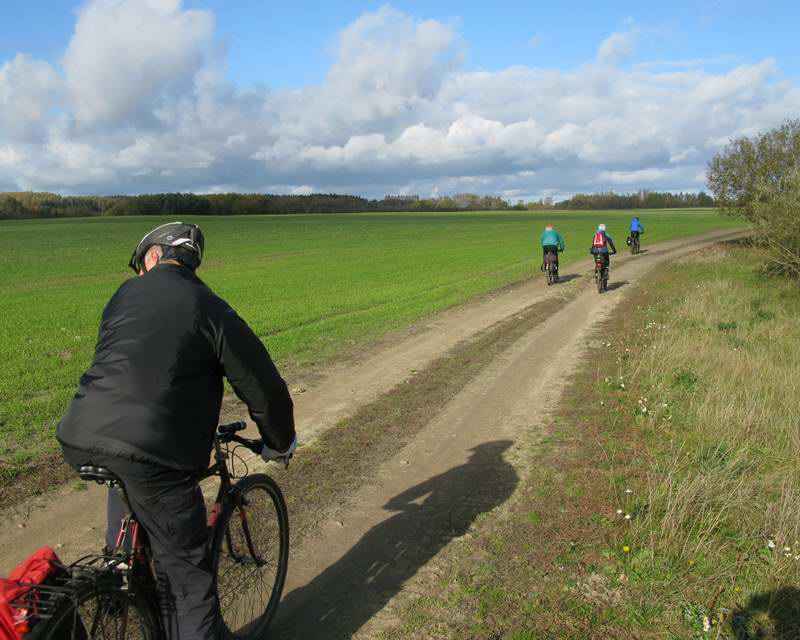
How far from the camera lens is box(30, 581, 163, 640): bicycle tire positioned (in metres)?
2.18

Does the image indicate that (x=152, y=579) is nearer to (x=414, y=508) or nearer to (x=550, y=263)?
(x=414, y=508)

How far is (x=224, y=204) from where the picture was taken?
380 ft

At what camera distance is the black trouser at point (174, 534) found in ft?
8.30

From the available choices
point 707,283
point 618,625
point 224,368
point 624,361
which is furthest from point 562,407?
point 707,283

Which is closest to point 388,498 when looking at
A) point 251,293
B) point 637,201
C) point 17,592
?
point 17,592

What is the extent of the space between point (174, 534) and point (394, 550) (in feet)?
7.08

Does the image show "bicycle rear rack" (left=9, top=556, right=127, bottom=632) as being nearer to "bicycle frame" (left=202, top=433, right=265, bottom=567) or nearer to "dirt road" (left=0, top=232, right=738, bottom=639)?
"bicycle frame" (left=202, top=433, right=265, bottom=567)

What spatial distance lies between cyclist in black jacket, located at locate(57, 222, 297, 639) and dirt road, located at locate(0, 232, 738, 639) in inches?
48.5

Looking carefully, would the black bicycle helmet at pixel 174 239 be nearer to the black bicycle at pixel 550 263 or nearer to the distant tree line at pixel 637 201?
the black bicycle at pixel 550 263

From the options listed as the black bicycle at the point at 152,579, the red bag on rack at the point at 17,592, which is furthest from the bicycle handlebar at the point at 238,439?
the red bag on rack at the point at 17,592

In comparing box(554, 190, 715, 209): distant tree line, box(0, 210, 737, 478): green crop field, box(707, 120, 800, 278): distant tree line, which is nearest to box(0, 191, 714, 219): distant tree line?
box(554, 190, 715, 209): distant tree line

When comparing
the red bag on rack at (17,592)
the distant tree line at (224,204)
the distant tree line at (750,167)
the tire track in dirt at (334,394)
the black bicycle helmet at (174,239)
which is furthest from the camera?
the distant tree line at (224,204)

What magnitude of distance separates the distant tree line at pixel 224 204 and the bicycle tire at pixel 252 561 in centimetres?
10520

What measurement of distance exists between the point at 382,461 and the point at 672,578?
2.83 meters
